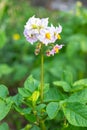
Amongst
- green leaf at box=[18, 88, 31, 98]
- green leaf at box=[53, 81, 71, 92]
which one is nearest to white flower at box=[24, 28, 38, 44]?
green leaf at box=[18, 88, 31, 98]

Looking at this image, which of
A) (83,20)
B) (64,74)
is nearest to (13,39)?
(83,20)

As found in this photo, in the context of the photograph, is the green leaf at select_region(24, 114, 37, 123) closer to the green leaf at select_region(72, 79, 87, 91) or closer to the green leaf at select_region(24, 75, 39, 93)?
the green leaf at select_region(24, 75, 39, 93)

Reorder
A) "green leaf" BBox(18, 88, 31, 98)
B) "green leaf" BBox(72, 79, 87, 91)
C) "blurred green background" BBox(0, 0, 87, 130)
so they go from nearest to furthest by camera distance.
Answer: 1. "green leaf" BBox(18, 88, 31, 98)
2. "green leaf" BBox(72, 79, 87, 91)
3. "blurred green background" BBox(0, 0, 87, 130)

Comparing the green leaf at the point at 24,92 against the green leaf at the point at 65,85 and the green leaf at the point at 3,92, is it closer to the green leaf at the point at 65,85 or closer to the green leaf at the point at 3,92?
the green leaf at the point at 3,92

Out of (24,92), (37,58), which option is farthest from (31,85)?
(37,58)

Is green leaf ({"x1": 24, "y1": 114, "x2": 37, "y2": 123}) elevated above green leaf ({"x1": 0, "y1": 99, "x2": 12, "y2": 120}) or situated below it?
below

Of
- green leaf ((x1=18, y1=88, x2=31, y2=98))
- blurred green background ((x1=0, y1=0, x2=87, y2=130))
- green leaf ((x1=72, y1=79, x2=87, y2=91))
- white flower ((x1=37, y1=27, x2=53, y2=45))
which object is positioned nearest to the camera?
white flower ((x1=37, y1=27, x2=53, y2=45))
